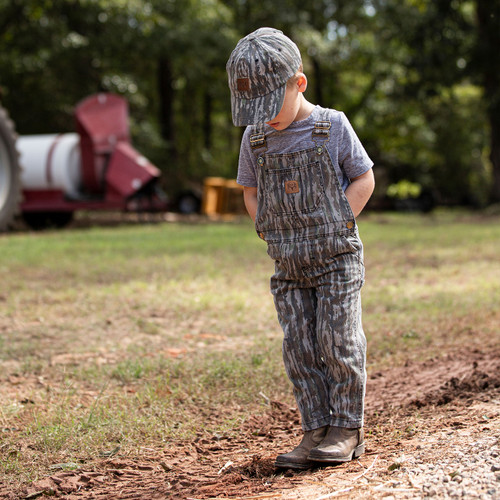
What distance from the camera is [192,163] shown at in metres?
25.7

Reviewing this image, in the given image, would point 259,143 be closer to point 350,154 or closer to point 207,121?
point 350,154

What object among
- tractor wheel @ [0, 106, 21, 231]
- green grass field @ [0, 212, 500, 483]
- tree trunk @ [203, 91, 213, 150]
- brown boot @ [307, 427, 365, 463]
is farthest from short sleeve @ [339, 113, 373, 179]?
tree trunk @ [203, 91, 213, 150]

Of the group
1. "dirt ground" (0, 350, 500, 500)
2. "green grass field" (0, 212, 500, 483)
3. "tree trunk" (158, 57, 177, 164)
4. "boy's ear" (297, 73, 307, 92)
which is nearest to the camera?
"dirt ground" (0, 350, 500, 500)

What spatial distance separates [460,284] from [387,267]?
1.31 metres

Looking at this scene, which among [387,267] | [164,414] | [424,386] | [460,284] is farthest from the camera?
[387,267]

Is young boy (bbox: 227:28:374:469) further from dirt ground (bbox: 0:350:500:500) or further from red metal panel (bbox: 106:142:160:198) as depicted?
red metal panel (bbox: 106:142:160:198)

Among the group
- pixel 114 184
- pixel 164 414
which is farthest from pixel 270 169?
pixel 114 184

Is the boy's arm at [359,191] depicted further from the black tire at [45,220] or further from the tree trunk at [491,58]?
the tree trunk at [491,58]

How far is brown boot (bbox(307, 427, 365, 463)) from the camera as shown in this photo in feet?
9.94

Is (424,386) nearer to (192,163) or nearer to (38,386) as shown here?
(38,386)

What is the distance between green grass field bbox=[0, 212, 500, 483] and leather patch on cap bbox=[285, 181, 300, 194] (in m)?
1.34

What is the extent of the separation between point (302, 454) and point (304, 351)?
16.5 inches

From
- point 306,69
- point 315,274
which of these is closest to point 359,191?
point 315,274

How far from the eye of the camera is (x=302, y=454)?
10.2 feet
